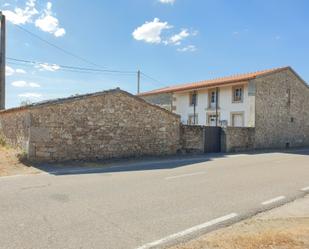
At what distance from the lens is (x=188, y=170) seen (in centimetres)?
1188

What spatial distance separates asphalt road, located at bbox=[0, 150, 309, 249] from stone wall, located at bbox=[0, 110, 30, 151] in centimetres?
373

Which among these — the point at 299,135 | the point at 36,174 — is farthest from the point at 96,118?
the point at 299,135

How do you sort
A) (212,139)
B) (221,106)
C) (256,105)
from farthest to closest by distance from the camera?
(221,106)
(256,105)
(212,139)

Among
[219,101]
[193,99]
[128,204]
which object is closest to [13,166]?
[128,204]

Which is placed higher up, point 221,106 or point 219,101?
point 219,101

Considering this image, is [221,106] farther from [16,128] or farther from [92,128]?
[16,128]

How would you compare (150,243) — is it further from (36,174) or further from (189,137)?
(189,137)

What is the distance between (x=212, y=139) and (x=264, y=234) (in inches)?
647

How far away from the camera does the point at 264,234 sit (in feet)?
15.7

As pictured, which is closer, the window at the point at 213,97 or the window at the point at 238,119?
the window at the point at 238,119

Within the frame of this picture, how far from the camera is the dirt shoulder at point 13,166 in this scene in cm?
1120

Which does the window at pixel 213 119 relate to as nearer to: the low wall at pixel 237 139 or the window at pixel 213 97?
the window at pixel 213 97

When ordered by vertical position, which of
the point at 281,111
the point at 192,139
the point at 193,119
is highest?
the point at 281,111

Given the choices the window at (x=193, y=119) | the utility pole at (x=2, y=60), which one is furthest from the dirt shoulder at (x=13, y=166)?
the window at (x=193, y=119)
